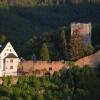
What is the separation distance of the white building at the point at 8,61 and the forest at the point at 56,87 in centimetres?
96

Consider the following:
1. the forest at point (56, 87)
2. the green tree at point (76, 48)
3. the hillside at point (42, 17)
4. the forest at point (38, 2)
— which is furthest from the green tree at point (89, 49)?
the forest at point (38, 2)

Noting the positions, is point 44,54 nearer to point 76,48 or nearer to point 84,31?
point 76,48

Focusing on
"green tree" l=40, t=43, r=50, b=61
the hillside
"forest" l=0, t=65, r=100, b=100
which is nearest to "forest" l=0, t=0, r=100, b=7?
the hillside

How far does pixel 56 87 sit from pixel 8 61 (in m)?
3.62

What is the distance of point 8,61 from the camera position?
163 feet

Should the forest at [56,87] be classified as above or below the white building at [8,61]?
below

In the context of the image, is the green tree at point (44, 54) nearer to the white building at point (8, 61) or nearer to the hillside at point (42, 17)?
the white building at point (8, 61)

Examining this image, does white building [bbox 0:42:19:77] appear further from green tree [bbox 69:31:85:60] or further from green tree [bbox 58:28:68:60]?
→ green tree [bbox 69:31:85:60]

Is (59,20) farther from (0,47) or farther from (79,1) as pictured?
(0,47)

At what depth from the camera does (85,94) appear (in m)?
47.8

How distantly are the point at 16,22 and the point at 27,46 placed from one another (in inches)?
1147

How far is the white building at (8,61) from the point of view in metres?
49.3

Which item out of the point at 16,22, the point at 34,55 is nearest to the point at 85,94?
the point at 34,55

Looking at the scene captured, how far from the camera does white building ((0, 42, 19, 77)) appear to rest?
4931 cm
